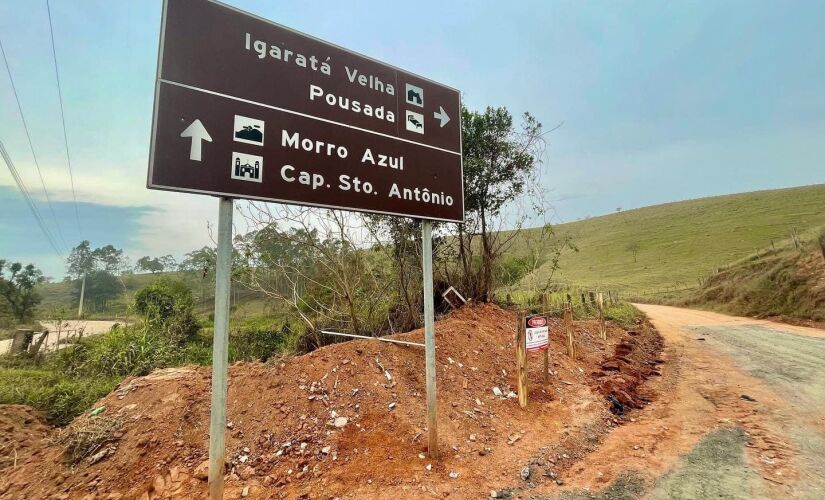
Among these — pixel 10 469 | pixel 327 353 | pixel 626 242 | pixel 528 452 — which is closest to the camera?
pixel 10 469

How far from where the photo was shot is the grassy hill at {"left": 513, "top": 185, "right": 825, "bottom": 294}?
127 feet

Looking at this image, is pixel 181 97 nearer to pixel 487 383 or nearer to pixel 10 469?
pixel 10 469

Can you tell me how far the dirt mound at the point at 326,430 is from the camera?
10.8 ft

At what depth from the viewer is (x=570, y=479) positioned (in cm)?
361

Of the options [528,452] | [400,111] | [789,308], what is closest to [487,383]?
[528,452]

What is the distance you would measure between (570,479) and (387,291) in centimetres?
440

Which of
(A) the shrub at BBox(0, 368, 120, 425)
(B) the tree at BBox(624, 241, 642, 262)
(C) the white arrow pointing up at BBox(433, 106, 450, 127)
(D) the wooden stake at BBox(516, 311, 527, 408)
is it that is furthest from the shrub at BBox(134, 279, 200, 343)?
(B) the tree at BBox(624, 241, 642, 262)

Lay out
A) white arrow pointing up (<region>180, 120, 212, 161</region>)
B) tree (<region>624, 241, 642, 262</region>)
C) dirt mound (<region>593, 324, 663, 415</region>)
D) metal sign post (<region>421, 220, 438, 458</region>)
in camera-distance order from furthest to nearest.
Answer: tree (<region>624, 241, 642, 262</region>), dirt mound (<region>593, 324, 663, 415</region>), metal sign post (<region>421, 220, 438, 458</region>), white arrow pointing up (<region>180, 120, 212, 161</region>)

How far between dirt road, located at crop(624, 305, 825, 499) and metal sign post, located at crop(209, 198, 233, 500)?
11.9ft

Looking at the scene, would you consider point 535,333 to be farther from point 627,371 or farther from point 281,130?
point 281,130

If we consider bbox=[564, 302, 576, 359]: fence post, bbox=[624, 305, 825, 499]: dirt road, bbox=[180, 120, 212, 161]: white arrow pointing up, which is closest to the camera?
bbox=[180, 120, 212, 161]: white arrow pointing up

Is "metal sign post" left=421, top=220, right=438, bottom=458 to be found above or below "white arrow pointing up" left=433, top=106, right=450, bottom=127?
below

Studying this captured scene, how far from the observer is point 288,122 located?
3.07 metres

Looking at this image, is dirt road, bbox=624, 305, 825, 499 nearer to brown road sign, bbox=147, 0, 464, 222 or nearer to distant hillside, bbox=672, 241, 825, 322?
brown road sign, bbox=147, 0, 464, 222
